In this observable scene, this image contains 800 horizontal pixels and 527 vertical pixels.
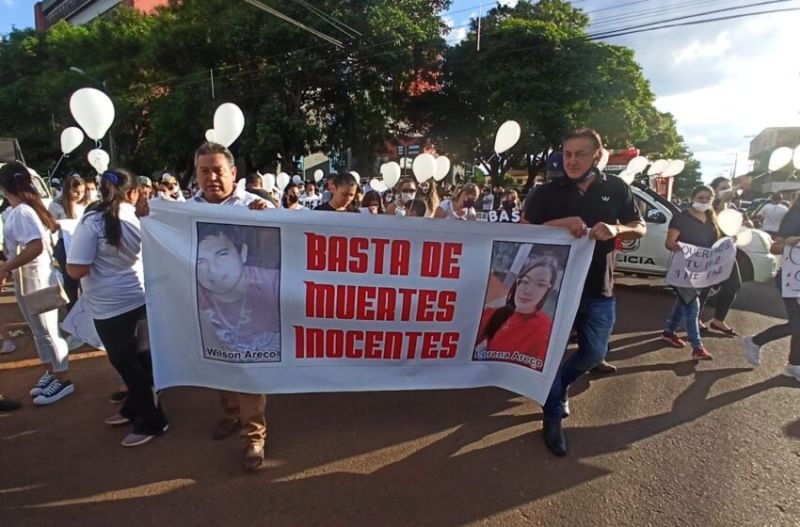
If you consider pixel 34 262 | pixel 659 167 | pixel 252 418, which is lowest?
pixel 252 418

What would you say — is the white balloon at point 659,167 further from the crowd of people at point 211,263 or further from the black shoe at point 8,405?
the black shoe at point 8,405

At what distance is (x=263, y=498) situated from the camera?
2.52 metres

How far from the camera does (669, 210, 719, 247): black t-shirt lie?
471cm

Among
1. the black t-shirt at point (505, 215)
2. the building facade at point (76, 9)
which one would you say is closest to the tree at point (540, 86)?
the black t-shirt at point (505, 215)

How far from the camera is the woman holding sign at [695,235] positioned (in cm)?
462

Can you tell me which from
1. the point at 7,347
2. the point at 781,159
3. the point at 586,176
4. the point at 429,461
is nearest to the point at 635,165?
the point at 781,159

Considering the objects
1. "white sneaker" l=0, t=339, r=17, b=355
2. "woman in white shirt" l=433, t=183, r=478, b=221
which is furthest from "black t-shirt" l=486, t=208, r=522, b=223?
"white sneaker" l=0, t=339, r=17, b=355

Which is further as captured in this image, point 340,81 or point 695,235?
point 340,81

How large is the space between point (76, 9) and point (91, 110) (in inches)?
2595

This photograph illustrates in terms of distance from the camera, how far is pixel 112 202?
277cm

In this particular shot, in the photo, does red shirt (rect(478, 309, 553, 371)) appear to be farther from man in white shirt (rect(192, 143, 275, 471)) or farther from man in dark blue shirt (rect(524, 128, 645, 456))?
man in white shirt (rect(192, 143, 275, 471))

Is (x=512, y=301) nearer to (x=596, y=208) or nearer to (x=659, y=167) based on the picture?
(x=596, y=208)

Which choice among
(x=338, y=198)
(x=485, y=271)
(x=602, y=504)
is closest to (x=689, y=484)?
(x=602, y=504)

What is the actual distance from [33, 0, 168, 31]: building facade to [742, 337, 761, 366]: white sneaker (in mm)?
54607
